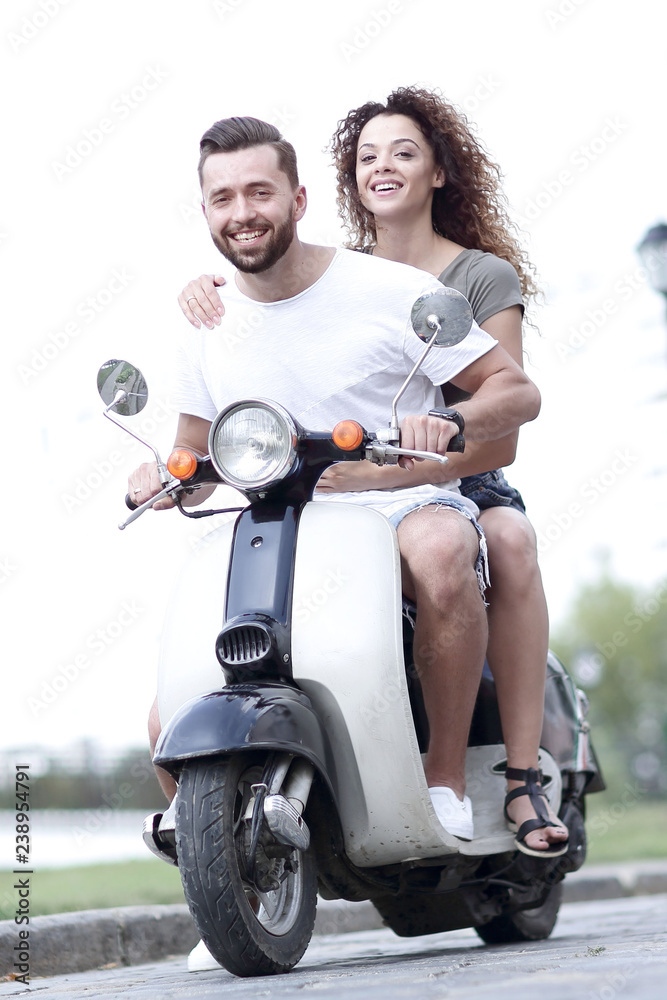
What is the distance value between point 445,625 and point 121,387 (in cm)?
92

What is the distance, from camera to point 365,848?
105 inches

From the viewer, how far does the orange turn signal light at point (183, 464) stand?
111 inches

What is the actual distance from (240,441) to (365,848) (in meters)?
0.89

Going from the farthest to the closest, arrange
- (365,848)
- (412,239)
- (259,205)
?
1. (412,239)
2. (259,205)
3. (365,848)

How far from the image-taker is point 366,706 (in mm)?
2635

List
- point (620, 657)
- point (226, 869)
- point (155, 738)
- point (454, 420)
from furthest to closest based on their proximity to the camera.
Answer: point (620, 657), point (155, 738), point (454, 420), point (226, 869)

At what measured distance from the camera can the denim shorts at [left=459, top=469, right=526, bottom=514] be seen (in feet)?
11.6

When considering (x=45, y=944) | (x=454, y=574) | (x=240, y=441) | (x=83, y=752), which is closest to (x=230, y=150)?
(x=240, y=441)

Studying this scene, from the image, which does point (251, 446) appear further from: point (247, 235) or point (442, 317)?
point (247, 235)

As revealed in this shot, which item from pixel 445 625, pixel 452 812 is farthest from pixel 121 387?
pixel 452 812

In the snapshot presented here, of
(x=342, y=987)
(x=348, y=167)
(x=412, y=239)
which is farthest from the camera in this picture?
(x=348, y=167)

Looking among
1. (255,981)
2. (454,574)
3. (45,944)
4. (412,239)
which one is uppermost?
(412,239)

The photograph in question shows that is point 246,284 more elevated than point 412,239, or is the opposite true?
point 412,239

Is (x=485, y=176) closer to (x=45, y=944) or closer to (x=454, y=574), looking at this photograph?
(x=454, y=574)
